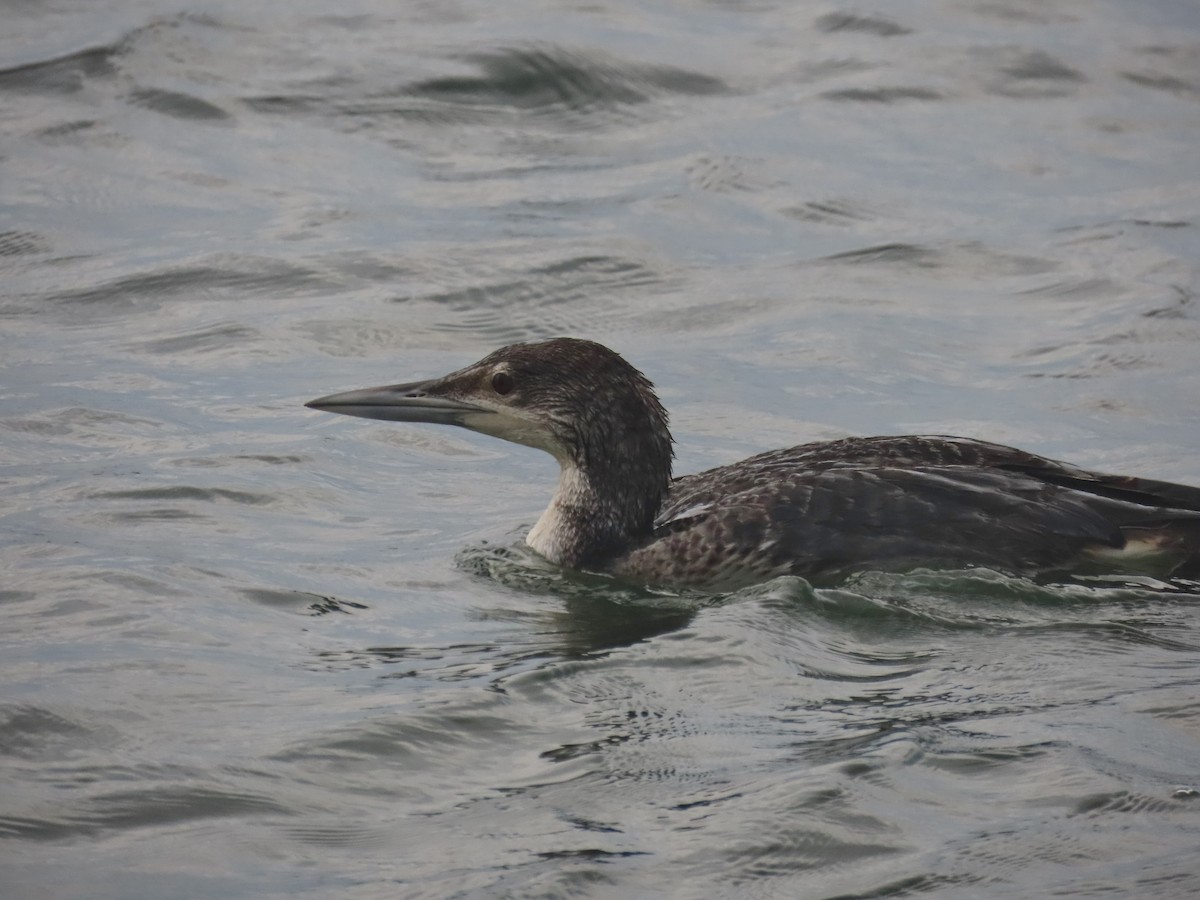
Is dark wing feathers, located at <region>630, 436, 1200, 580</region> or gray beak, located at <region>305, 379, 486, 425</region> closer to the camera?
dark wing feathers, located at <region>630, 436, 1200, 580</region>

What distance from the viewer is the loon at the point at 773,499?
795cm

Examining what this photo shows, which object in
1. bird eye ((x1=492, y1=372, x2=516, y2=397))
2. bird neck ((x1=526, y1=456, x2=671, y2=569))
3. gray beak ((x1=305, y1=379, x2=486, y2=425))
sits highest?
bird eye ((x1=492, y1=372, x2=516, y2=397))

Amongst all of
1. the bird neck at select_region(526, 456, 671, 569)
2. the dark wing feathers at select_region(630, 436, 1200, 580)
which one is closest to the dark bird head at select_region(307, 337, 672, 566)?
the bird neck at select_region(526, 456, 671, 569)

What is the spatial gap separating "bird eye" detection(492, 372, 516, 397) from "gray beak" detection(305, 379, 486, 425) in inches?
4.7

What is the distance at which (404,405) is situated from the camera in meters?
8.54

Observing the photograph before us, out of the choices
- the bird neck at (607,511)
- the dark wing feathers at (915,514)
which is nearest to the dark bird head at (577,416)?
the bird neck at (607,511)

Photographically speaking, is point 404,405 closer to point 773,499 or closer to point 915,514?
point 773,499

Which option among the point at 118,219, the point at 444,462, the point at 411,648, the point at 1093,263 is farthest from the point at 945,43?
the point at 411,648

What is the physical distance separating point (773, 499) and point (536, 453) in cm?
281

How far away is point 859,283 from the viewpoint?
1327 centimetres

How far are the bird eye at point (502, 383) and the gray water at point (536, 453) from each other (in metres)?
0.75

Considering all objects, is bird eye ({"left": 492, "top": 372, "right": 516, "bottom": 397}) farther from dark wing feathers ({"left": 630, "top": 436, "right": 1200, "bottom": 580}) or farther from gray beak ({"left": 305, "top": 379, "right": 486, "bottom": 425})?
dark wing feathers ({"left": 630, "top": 436, "right": 1200, "bottom": 580})

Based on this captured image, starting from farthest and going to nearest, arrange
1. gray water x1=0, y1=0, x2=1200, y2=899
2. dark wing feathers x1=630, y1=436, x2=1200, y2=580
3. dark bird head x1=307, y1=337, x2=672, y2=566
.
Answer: dark bird head x1=307, y1=337, x2=672, y2=566
dark wing feathers x1=630, y1=436, x2=1200, y2=580
gray water x1=0, y1=0, x2=1200, y2=899

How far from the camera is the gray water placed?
5.89 metres
